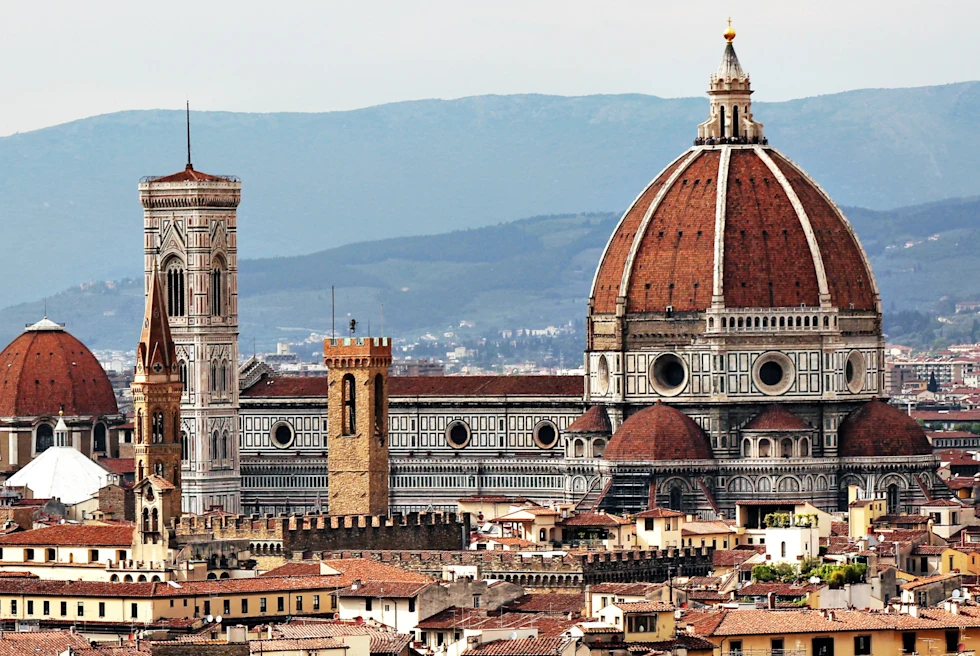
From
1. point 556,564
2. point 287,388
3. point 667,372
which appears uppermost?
point 667,372

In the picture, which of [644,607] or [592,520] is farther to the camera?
[592,520]

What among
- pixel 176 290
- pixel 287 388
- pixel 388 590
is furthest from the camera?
pixel 287 388

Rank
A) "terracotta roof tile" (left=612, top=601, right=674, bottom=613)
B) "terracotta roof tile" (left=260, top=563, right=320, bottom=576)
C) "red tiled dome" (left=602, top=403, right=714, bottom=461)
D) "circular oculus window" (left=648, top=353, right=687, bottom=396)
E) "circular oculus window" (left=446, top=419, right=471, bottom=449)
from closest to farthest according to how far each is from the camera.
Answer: "terracotta roof tile" (left=612, top=601, right=674, bottom=613), "terracotta roof tile" (left=260, top=563, right=320, bottom=576), "red tiled dome" (left=602, top=403, right=714, bottom=461), "circular oculus window" (left=648, top=353, right=687, bottom=396), "circular oculus window" (left=446, top=419, right=471, bottom=449)

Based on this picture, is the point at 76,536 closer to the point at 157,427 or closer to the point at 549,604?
the point at 157,427

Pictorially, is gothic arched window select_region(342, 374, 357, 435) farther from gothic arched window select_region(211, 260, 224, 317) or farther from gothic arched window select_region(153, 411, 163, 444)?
gothic arched window select_region(211, 260, 224, 317)

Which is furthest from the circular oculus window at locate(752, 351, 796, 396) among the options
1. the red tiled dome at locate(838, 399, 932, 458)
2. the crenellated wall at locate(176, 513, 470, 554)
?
the crenellated wall at locate(176, 513, 470, 554)

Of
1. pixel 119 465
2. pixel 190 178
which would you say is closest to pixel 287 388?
pixel 119 465
